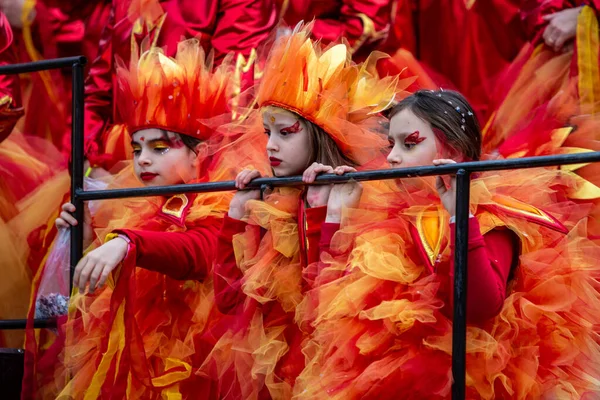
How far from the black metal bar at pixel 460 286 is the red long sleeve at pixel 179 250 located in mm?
1084

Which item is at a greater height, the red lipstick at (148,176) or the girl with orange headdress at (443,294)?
the girl with orange headdress at (443,294)

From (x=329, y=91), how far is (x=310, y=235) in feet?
1.53

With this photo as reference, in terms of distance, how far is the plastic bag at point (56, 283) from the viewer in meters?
4.02

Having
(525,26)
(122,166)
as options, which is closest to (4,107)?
(122,166)

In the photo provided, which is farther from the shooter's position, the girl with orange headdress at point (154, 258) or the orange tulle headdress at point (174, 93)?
the orange tulle headdress at point (174, 93)

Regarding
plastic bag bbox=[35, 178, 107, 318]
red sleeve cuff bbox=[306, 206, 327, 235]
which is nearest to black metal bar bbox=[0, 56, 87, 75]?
plastic bag bbox=[35, 178, 107, 318]

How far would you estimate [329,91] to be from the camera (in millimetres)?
3695

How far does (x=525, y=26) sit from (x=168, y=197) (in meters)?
1.68

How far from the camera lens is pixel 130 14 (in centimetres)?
543

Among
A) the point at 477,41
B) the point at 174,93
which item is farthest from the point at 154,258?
the point at 477,41

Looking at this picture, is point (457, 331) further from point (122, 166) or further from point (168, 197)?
point (122, 166)

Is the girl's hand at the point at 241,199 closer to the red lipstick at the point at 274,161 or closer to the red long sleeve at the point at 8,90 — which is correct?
the red lipstick at the point at 274,161

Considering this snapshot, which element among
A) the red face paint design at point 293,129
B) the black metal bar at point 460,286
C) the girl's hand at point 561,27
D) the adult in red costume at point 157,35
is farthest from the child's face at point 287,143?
the girl's hand at point 561,27

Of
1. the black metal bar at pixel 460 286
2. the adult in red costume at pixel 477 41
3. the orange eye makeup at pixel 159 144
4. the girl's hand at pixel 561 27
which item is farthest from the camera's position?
the adult in red costume at pixel 477 41
